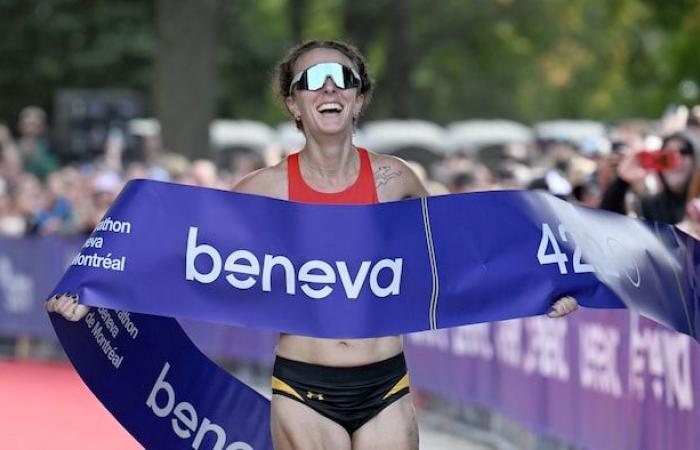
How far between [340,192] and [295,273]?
1.13ft

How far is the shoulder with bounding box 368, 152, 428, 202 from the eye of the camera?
805 centimetres

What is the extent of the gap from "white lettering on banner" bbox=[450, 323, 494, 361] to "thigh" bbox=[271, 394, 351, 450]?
6.91 m

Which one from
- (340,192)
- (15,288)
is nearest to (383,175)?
(340,192)

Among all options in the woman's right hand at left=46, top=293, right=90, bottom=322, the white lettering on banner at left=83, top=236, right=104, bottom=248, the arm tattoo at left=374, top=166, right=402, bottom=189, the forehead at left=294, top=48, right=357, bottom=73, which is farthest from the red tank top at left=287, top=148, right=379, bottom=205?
the woman's right hand at left=46, top=293, right=90, bottom=322

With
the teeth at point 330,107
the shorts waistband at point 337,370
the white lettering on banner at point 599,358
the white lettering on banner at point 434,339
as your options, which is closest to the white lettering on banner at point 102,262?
the shorts waistband at point 337,370

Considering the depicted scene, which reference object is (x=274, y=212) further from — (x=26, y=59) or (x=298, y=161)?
(x=26, y=59)

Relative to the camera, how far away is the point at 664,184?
11914 mm

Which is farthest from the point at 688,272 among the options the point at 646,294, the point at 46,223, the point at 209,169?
the point at 46,223

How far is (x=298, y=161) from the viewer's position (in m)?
8.05

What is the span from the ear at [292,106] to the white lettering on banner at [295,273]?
55 cm

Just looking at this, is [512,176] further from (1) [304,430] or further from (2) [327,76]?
(1) [304,430]

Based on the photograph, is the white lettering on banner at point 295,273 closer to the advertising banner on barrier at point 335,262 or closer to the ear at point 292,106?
the advertising banner on barrier at point 335,262

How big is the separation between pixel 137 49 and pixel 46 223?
19.7 metres

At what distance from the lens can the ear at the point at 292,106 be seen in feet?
26.5
